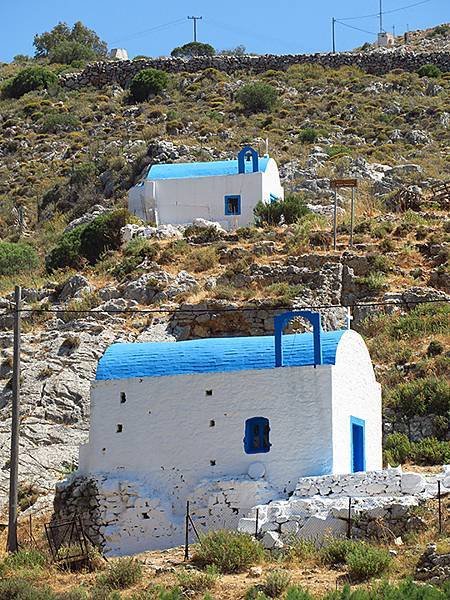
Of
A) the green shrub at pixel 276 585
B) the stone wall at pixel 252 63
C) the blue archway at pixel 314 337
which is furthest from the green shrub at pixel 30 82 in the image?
the green shrub at pixel 276 585

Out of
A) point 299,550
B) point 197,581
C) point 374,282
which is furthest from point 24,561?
point 374,282

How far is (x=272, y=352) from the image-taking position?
2944 centimetres

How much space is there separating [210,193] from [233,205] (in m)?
0.92

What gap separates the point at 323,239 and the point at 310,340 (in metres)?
14.7

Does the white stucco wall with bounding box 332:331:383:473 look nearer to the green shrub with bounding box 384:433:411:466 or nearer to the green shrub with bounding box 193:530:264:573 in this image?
the green shrub with bounding box 384:433:411:466

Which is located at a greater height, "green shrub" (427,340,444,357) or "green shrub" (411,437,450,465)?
"green shrub" (427,340,444,357)

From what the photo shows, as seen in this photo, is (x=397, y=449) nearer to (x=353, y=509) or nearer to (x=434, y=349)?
(x=434, y=349)

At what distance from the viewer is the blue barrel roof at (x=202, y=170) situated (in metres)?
49.4

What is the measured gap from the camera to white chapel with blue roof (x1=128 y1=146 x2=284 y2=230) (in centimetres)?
4891

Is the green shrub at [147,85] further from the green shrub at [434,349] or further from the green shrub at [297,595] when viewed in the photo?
the green shrub at [297,595]

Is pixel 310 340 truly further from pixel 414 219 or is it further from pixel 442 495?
pixel 414 219

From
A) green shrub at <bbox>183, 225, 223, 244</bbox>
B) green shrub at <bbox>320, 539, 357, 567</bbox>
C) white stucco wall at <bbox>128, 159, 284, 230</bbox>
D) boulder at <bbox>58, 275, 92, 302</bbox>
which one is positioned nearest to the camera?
green shrub at <bbox>320, 539, 357, 567</bbox>

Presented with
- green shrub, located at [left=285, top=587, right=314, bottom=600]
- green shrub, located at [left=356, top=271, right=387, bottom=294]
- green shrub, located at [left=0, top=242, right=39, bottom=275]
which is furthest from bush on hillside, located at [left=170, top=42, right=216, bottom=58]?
green shrub, located at [left=285, top=587, right=314, bottom=600]

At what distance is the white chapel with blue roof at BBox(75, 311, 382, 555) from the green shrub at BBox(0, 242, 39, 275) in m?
21.5
